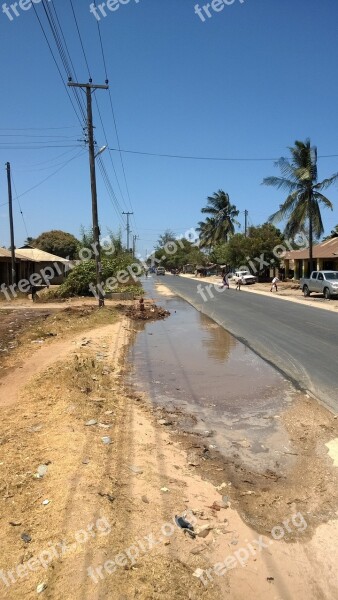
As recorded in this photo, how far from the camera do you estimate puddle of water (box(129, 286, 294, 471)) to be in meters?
6.05

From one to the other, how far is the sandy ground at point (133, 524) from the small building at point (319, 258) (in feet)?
120

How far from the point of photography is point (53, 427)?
6.14 metres

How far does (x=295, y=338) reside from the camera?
13.7 meters

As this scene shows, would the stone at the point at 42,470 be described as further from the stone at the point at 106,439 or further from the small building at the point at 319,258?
the small building at the point at 319,258

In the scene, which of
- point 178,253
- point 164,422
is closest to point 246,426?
point 164,422

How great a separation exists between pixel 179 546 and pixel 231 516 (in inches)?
28.3

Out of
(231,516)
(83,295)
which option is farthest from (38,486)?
(83,295)

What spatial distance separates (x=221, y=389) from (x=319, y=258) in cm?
3748

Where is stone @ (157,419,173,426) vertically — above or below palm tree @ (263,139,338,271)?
below

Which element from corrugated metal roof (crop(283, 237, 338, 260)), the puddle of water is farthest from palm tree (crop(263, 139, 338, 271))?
the puddle of water

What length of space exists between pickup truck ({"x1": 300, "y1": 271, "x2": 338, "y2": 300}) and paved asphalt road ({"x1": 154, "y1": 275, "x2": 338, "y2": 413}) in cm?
670

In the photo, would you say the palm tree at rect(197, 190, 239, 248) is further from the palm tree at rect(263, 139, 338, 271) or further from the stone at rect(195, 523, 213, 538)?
the stone at rect(195, 523, 213, 538)

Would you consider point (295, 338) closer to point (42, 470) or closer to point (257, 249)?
point (42, 470)

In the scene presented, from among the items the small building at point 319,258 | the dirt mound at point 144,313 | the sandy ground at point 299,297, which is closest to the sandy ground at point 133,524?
the dirt mound at point 144,313
